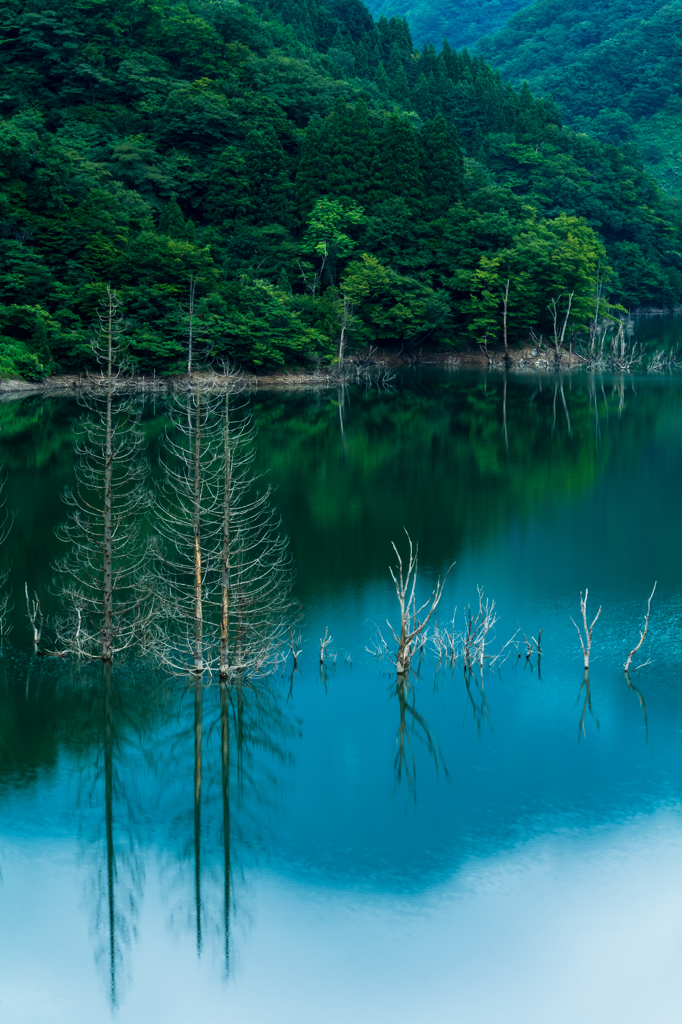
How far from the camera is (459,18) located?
158 m

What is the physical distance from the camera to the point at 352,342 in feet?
188

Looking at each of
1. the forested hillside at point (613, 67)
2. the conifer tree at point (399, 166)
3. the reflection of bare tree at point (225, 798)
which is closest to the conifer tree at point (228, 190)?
the conifer tree at point (399, 166)

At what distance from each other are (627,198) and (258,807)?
7571 cm

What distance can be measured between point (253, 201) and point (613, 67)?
65.9 metres

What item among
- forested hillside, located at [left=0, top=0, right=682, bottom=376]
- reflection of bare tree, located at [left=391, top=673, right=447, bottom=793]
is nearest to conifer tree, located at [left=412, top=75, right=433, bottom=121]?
forested hillside, located at [left=0, top=0, right=682, bottom=376]

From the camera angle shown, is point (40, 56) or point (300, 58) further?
point (300, 58)

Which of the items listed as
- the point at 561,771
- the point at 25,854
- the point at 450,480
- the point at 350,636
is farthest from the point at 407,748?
the point at 450,480

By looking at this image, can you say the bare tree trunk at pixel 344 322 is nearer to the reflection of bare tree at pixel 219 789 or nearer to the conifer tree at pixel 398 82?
the conifer tree at pixel 398 82

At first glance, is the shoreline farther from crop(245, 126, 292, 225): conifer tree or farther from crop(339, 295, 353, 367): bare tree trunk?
crop(245, 126, 292, 225): conifer tree

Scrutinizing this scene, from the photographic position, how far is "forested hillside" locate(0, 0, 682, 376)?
49.1 metres

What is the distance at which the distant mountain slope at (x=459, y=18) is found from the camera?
15588cm

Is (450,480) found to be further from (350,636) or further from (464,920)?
(464,920)

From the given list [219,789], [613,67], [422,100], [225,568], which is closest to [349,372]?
[422,100]

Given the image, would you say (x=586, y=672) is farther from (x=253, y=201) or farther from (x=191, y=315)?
(x=253, y=201)
